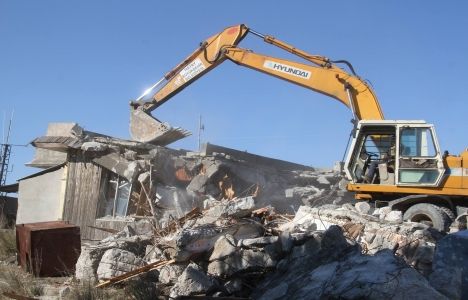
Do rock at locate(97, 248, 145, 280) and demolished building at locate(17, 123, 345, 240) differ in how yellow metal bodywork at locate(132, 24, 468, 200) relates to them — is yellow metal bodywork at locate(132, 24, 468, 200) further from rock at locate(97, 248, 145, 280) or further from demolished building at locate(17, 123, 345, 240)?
rock at locate(97, 248, 145, 280)

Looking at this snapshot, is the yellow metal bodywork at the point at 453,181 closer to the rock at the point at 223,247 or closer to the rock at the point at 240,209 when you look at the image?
the rock at the point at 240,209

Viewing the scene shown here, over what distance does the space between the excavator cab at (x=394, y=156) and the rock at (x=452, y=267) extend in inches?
221

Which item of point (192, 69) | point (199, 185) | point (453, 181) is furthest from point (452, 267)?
A: point (192, 69)

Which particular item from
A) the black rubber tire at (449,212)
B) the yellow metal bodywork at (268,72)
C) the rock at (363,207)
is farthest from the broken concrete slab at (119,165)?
the black rubber tire at (449,212)

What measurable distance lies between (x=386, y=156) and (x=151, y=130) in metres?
7.22

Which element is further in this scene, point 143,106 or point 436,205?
point 143,106

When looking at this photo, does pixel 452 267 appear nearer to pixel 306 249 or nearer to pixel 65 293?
pixel 306 249

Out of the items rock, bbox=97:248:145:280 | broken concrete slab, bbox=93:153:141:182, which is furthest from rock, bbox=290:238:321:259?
broken concrete slab, bbox=93:153:141:182

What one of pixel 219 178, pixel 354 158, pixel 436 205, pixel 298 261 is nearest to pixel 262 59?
pixel 219 178

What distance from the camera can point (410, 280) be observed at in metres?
5.23

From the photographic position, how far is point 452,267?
5.53 m

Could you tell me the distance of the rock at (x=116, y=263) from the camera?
27.0 ft

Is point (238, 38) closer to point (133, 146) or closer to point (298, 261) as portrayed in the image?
point (133, 146)

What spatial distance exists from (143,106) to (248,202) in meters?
8.55
